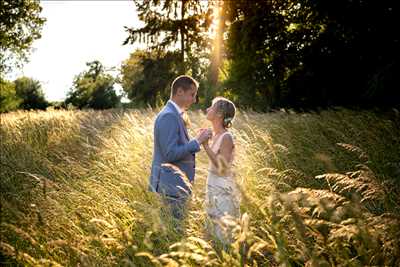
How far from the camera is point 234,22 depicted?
1542 cm

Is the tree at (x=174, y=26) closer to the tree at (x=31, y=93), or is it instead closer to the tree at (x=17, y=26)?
the tree at (x=17, y=26)

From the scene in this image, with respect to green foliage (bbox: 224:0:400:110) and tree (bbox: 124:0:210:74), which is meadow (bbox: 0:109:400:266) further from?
tree (bbox: 124:0:210:74)

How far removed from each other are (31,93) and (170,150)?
60730 mm

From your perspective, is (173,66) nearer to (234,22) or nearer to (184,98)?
(234,22)

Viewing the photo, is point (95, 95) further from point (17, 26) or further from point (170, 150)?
point (170, 150)

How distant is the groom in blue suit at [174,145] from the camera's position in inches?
174

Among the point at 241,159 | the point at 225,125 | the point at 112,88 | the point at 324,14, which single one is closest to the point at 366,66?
the point at 324,14

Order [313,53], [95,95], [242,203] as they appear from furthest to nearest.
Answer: [95,95] < [313,53] < [242,203]

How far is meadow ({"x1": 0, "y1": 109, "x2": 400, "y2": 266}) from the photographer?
2.43 meters

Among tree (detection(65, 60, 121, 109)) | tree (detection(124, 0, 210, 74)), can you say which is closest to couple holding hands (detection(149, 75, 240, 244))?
tree (detection(124, 0, 210, 74))

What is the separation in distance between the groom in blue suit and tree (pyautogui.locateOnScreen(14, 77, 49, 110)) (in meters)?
56.4

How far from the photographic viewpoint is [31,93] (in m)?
60.5

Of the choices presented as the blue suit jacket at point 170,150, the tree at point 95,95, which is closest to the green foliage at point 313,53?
the blue suit jacket at point 170,150

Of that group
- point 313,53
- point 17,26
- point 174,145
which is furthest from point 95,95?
point 174,145
